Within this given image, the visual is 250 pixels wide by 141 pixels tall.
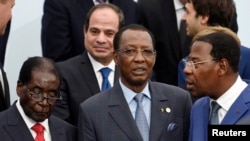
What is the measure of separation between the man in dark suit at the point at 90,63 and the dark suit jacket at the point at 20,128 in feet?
1.44

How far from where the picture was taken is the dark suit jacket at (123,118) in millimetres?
5031

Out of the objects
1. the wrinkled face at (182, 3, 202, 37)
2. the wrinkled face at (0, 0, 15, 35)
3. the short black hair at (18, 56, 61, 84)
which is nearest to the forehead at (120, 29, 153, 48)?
the short black hair at (18, 56, 61, 84)

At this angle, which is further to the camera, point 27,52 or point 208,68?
point 27,52

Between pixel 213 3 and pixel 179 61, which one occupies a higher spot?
pixel 213 3

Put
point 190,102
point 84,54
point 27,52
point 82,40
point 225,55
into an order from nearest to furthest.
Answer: point 225,55
point 190,102
point 84,54
point 82,40
point 27,52

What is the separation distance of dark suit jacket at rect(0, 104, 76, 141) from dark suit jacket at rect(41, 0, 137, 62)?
50.6 inches

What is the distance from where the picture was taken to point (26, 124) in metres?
5.12

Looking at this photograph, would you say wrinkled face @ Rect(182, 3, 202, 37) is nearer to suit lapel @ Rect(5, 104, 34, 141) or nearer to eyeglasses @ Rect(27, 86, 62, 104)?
eyeglasses @ Rect(27, 86, 62, 104)

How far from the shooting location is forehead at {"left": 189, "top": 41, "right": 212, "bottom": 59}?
5.02 m

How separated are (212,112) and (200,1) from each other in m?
1.39

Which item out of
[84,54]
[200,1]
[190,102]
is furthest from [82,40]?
[190,102]

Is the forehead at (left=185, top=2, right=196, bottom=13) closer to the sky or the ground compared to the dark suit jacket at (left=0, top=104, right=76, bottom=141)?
closer to the sky

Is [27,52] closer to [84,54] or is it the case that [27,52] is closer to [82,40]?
[82,40]

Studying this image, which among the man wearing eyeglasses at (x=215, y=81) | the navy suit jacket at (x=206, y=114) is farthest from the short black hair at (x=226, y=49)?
the navy suit jacket at (x=206, y=114)
